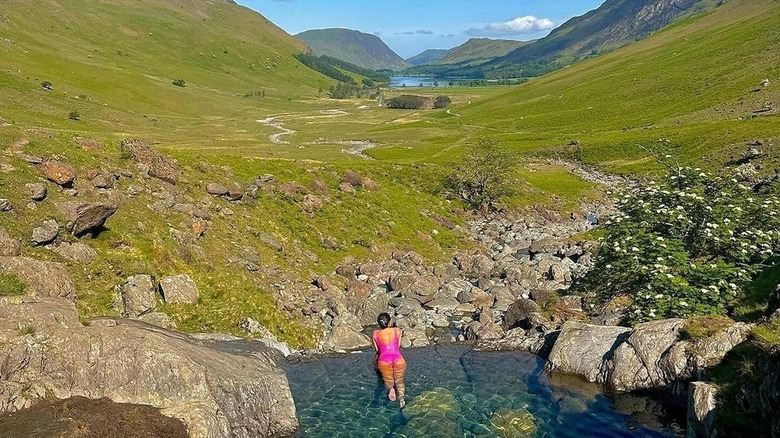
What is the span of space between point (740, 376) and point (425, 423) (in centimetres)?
1163

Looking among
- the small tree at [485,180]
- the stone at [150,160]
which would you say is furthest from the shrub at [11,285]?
the small tree at [485,180]

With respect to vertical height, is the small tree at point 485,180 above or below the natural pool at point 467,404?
above

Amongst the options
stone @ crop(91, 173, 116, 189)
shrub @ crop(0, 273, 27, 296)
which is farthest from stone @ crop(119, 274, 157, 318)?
stone @ crop(91, 173, 116, 189)

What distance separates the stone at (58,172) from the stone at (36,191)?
1963 millimetres

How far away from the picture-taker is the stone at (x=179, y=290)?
27.9 meters

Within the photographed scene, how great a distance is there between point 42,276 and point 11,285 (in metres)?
1.85

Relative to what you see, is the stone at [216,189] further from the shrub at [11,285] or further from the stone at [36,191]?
the shrub at [11,285]

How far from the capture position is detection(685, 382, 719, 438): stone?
17125 millimetres

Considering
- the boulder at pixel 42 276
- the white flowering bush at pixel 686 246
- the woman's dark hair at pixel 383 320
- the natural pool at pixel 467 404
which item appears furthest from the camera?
the white flowering bush at pixel 686 246

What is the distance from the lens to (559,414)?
880 inches

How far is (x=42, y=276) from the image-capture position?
2317cm

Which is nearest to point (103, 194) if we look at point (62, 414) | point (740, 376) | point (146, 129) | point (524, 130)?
point (62, 414)

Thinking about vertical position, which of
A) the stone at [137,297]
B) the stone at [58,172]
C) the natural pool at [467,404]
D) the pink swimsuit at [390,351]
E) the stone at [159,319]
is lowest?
the natural pool at [467,404]

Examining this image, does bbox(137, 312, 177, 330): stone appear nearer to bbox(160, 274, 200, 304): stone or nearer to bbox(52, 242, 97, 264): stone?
bbox(160, 274, 200, 304): stone
